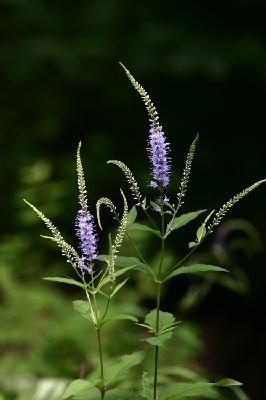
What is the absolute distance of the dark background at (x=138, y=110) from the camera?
646cm

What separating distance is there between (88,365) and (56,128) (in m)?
4.35

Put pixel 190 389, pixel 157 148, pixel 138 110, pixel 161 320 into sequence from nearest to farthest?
pixel 157 148 → pixel 190 389 → pixel 161 320 → pixel 138 110

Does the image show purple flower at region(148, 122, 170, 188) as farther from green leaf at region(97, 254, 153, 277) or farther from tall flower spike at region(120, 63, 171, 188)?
green leaf at region(97, 254, 153, 277)

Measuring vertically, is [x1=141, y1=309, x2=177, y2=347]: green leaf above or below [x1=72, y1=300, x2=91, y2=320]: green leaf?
below

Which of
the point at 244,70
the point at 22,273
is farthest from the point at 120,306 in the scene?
the point at 244,70

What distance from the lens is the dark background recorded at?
646cm

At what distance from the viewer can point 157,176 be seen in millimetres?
1662

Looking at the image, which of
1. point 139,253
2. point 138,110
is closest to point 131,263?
point 139,253

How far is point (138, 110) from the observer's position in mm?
7559

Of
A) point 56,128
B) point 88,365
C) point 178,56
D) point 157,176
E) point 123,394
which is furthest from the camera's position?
point 56,128

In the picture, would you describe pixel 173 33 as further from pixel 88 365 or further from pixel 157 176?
pixel 157 176

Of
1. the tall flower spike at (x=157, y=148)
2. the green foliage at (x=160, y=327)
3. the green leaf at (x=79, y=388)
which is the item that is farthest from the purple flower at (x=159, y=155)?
the green leaf at (x=79, y=388)

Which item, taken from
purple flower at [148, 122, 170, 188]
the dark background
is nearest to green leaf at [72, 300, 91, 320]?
purple flower at [148, 122, 170, 188]

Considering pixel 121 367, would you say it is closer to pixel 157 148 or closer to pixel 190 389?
pixel 190 389
